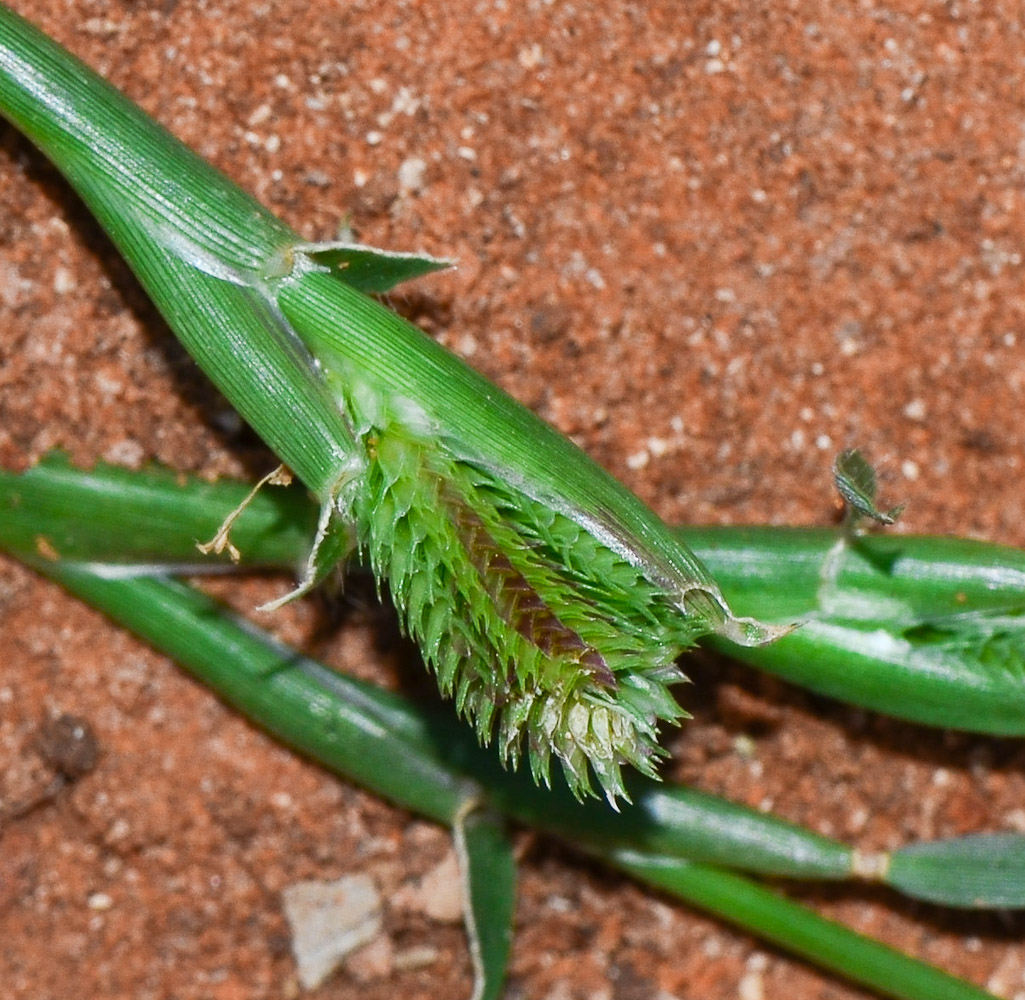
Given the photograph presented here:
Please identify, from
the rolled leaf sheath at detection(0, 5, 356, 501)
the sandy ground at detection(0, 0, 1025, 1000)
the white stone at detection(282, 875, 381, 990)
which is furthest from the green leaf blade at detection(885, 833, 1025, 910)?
the rolled leaf sheath at detection(0, 5, 356, 501)

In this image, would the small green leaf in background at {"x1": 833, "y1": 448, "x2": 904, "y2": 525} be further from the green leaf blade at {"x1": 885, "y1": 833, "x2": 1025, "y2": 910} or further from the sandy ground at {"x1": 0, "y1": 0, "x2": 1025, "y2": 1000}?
the green leaf blade at {"x1": 885, "y1": 833, "x2": 1025, "y2": 910}

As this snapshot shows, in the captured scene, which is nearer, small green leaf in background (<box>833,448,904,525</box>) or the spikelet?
the spikelet

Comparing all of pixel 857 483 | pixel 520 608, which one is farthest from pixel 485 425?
pixel 857 483

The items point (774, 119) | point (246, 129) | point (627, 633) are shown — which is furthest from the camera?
point (774, 119)

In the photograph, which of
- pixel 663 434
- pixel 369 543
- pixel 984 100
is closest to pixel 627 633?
pixel 369 543

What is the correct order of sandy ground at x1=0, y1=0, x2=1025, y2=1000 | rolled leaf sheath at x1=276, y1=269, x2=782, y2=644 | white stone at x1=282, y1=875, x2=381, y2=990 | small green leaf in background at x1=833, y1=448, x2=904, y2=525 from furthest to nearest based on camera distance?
1. white stone at x1=282, y1=875, x2=381, y2=990
2. sandy ground at x1=0, y1=0, x2=1025, y2=1000
3. small green leaf in background at x1=833, y1=448, x2=904, y2=525
4. rolled leaf sheath at x1=276, y1=269, x2=782, y2=644

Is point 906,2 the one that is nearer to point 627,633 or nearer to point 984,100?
point 984,100
